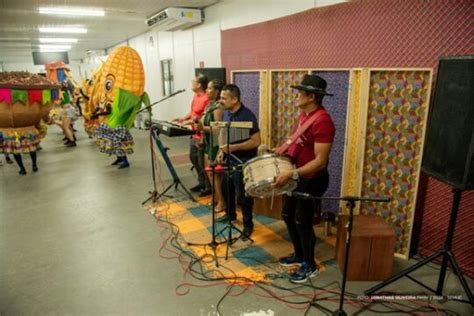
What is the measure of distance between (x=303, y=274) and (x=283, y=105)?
2.00 meters

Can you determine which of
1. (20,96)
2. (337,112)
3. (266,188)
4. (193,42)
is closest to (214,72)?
(193,42)

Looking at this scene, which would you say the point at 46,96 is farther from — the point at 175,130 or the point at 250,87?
the point at 250,87

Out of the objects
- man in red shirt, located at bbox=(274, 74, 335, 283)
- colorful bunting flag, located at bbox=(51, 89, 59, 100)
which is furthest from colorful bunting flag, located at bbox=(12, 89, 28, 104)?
man in red shirt, located at bbox=(274, 74, 335, 283)

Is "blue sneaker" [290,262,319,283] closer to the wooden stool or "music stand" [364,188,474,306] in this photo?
the wooden stool

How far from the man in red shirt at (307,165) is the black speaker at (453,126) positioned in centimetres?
67

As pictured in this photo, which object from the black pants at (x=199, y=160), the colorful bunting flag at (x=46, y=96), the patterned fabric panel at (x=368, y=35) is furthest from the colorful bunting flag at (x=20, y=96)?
the patterned fabric panel at (x=368, y=35)

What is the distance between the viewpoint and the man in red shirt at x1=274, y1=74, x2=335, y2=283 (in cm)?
216

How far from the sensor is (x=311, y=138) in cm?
226

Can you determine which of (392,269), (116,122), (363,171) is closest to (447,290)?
(392,269)

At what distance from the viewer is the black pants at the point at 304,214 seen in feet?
7.70

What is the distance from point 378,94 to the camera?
110 inches

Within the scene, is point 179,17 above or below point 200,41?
above

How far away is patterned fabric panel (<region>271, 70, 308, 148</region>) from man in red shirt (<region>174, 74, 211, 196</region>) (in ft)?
2.87

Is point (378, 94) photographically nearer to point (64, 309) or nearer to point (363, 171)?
point (363, 171)
